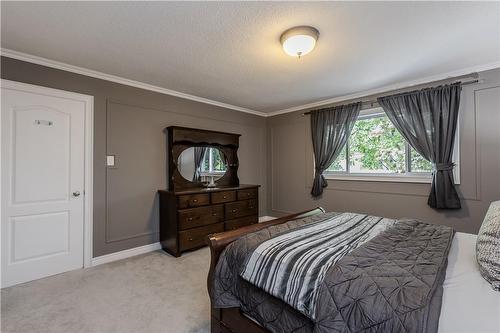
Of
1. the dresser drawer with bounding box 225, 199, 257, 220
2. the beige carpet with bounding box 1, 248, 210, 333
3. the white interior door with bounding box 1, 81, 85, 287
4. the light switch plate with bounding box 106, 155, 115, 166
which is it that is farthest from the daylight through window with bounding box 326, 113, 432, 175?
the white interior door with bounding box 1, 81, 85, 287

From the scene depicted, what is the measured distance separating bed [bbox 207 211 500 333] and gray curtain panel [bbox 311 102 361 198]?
2.24 meters

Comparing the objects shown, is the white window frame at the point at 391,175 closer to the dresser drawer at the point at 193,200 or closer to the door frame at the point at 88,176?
the dresser drawer at the point at 193,200

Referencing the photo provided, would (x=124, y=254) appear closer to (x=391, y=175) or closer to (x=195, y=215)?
(x=195, y=215)

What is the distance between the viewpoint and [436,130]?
9.75ft

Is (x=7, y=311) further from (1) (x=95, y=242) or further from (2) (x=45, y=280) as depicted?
(1) (x=95, y=242)

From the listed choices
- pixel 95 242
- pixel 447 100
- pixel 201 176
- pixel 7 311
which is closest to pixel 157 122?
pixel 201 176

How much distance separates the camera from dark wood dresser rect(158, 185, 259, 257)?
3156 millimetres

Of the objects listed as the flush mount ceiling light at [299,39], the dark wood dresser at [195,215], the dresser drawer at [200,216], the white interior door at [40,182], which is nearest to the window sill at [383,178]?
the dark wood dresser at [195,215]

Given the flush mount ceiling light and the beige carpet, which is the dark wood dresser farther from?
the flush mount ceiling light

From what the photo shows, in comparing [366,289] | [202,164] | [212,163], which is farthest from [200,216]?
[366,289]

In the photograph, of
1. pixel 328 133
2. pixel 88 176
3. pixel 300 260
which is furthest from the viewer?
pixel 328 133

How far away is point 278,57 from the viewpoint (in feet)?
8.31

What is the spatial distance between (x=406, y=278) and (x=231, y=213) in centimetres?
292

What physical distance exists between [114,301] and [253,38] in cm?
270
